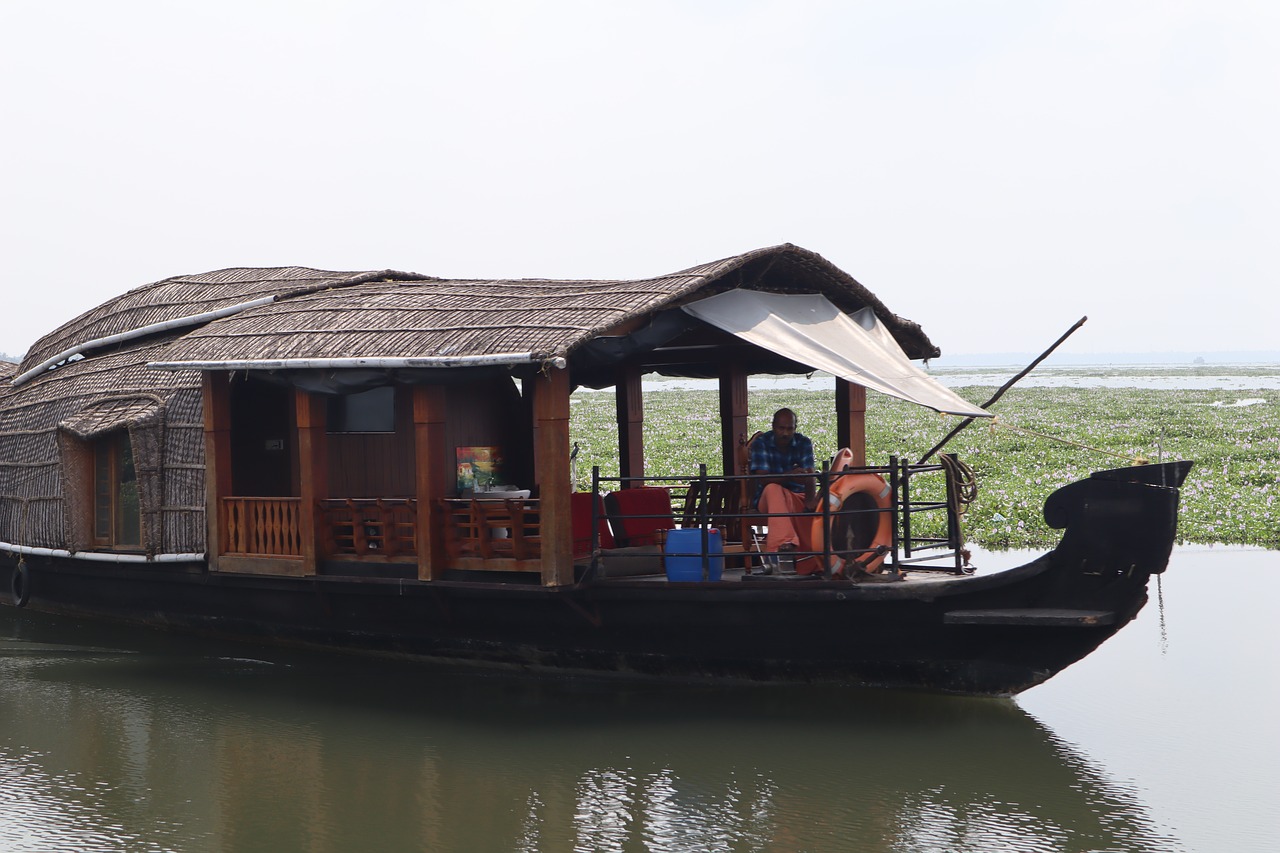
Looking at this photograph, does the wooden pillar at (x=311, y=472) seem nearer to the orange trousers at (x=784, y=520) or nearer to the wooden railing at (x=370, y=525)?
the wooden railing at (x=370, y=525)

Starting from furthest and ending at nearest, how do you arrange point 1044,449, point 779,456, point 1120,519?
point 1044,449 → point 779,456 → point 1120,519

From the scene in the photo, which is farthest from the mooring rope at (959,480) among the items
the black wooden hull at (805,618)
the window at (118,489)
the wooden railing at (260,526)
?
the window at (118,489)

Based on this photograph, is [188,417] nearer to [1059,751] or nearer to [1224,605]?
[1059,751]

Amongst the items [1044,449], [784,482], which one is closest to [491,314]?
[784,482]

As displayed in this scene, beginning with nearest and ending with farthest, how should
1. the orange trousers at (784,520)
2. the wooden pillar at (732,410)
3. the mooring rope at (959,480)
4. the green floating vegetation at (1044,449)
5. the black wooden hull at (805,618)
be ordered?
1. the black wooden hull at (805,618)
2. the mooring rope at (959,480)
3. the orange trousers at (784,520)
4. the wooden pillar at (732,410)
5. the green floating vegetation at (1044,449)

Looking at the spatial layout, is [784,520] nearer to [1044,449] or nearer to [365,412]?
[365,412]

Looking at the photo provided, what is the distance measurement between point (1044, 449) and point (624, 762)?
1698cm

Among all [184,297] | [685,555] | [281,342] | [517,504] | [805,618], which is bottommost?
[805,618]

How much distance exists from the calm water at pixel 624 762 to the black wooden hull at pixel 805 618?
27 cm

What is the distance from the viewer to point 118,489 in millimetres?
11266

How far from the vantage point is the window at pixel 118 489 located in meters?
11.2

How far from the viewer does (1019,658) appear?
8.02 m

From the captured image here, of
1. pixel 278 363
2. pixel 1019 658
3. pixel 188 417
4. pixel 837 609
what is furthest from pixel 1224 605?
pixel 188 417

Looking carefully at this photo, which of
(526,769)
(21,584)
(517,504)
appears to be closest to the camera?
(526,769)
